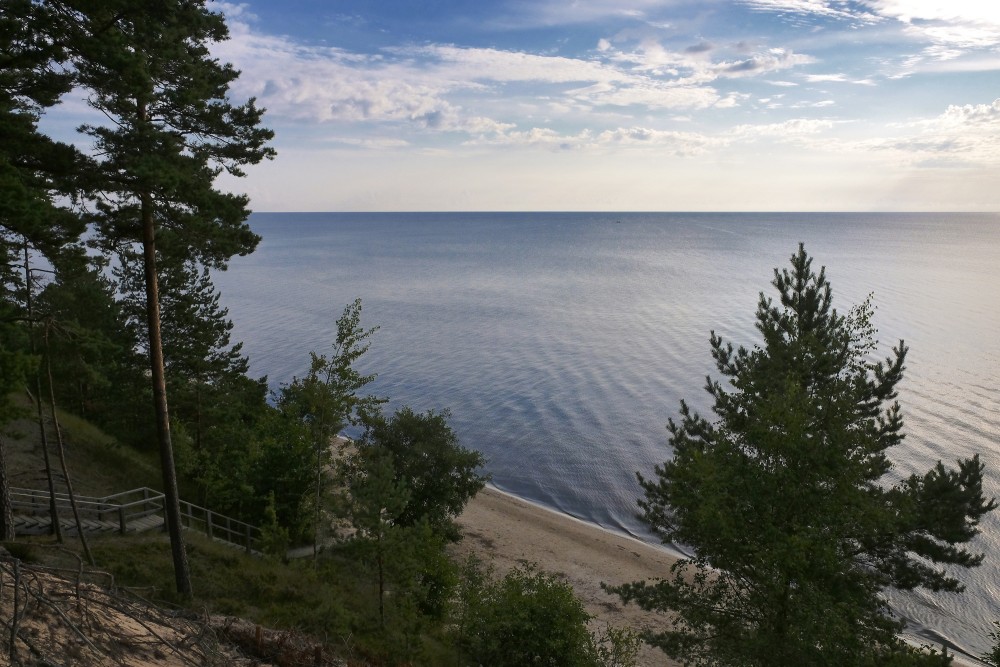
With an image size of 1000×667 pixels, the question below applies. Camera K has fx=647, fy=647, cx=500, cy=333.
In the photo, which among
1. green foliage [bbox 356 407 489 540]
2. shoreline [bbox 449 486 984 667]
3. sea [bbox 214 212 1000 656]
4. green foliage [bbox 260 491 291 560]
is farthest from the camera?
sea [bbox 214 212 1000 656]

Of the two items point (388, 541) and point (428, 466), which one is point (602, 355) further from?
point (388, 541)

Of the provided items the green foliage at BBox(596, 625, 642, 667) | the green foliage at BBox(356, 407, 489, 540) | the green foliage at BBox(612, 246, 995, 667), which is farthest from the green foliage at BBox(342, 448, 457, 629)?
the green foliage at BBox(356, 407, 489, 540)

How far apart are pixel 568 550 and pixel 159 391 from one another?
2346 cm

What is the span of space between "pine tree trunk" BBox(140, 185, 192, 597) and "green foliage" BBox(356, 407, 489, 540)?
10553mm

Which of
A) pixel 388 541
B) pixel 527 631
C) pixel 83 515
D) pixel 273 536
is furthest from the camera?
pixel 273 536

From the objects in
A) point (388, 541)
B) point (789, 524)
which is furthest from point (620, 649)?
point (388, 541)

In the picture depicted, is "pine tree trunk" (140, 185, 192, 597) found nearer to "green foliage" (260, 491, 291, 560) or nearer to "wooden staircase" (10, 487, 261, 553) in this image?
"wooden staircase" (10, 487, 261, 553)

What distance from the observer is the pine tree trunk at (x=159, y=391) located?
498 inches

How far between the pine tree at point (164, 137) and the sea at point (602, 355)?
22321 millimetres

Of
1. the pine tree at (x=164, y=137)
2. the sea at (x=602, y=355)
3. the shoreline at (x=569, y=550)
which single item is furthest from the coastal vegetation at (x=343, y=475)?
the sea at (x=602, y=355)

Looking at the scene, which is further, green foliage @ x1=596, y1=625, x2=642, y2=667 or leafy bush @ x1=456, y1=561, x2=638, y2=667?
green foliage @ x1=596, y1=625, x2=642, y2=667

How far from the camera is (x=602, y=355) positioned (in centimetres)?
6431

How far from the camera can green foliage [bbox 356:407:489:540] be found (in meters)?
25.1

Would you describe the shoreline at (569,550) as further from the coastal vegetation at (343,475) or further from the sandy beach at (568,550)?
the coastal vegetation at (343,475)
